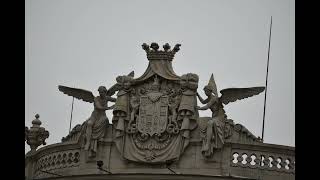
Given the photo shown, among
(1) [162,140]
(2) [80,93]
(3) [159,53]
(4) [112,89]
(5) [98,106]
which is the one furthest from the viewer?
(2) [80,93]

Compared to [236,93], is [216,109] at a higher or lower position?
lower

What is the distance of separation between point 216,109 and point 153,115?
1.73 m

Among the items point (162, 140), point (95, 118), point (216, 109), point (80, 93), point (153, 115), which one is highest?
point (80, 93)

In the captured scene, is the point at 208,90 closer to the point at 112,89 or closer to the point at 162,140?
the point at 162,140

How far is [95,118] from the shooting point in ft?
70.5

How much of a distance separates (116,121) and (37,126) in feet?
10.8

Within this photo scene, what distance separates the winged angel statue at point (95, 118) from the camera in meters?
21.2

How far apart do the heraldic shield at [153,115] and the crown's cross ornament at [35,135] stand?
12.4 feet

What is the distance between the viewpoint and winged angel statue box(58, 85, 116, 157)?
69.6ft

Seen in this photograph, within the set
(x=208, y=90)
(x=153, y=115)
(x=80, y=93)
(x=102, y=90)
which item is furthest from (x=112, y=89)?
(x=208, y=90)

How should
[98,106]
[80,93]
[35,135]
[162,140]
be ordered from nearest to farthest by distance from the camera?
[162,140], [98,106], [80,93], [35,135]

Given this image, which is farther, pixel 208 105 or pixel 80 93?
pixel 80 93
